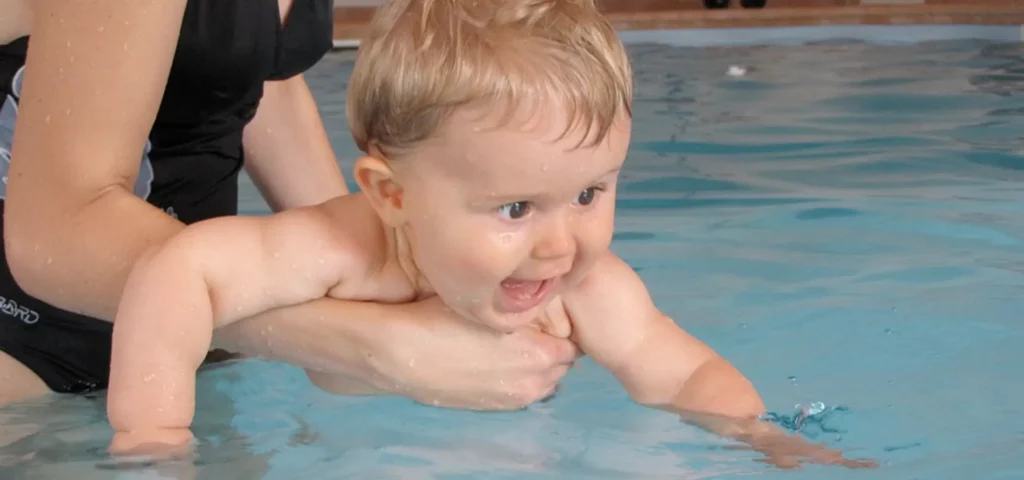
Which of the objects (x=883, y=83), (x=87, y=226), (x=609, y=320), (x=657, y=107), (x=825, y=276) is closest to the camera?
(x=87, y=226)

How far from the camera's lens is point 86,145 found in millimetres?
1524

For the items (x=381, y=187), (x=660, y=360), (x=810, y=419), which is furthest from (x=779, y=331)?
(x=381, y=187)

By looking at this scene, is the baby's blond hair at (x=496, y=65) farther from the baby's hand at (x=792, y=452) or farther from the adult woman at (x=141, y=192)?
the baby's hand at (x=792, y=452)

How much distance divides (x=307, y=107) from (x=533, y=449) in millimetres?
829

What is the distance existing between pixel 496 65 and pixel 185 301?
0.47m

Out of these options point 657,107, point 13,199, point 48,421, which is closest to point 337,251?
point 13,199

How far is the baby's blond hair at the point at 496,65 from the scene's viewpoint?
140 centimetres

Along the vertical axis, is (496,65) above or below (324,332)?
A: above

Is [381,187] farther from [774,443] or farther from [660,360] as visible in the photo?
[774,443]

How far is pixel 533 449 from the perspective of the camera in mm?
1752

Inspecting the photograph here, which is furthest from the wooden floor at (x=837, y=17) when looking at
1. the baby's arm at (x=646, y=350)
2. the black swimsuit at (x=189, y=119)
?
the baby's arm at (x=646, y=350)

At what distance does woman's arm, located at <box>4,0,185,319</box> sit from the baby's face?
12.9 inches

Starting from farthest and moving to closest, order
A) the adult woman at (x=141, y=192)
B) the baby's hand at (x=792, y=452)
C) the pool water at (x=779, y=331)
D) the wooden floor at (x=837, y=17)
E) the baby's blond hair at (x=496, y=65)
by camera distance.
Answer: the wooden floor at (x=837, y=17), the pool water at (x=779, y=331), the baby's hand at (x=792, y=452), the adult woman at (x=141, y=192), the baby's blond hair at (x=496, y=65)

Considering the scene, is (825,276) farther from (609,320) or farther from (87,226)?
(87,226)
